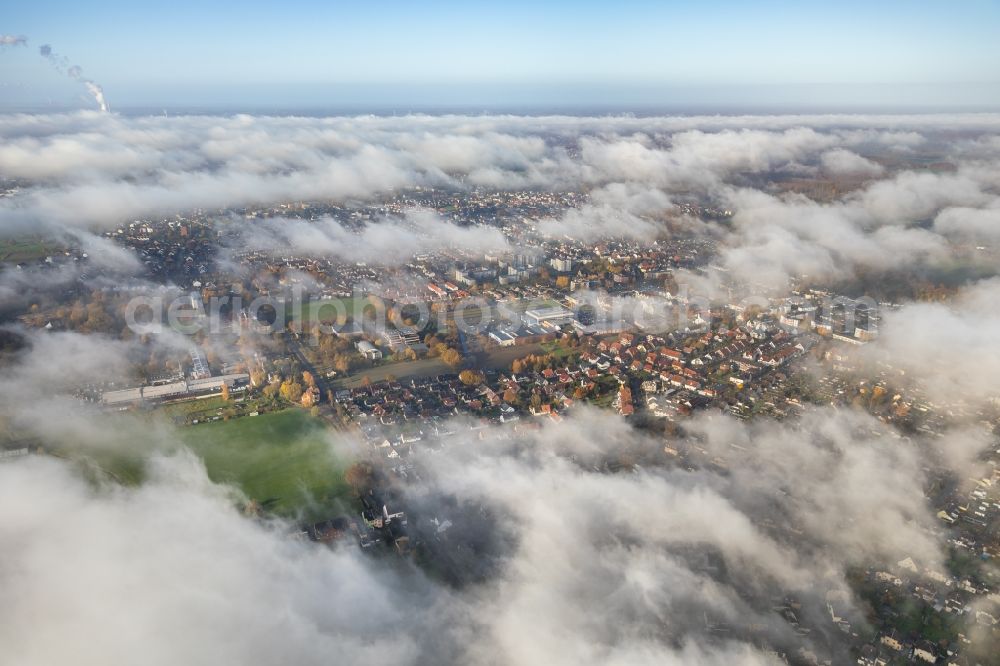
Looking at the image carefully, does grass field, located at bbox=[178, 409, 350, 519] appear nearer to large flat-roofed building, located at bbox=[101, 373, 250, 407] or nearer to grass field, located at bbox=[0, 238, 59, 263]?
large flat-roofed building, located at bbox=[101, 373, 250, 407]

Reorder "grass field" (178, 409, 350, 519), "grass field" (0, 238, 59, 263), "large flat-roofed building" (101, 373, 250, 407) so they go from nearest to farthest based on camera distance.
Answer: "grass field" (178, 409, 350, 519) < "large flat-roofed building" (101, 373, 250, 407) < "grass field" (0, 238, 59, 263)

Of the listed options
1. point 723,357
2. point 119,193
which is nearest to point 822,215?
point 723,357

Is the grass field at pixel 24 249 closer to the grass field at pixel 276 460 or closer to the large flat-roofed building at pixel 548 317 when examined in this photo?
the grass field at pixel 276 460

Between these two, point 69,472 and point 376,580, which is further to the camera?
point 69,472

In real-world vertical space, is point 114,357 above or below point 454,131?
below

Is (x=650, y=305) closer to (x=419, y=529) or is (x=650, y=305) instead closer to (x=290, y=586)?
(x=419, y=529)

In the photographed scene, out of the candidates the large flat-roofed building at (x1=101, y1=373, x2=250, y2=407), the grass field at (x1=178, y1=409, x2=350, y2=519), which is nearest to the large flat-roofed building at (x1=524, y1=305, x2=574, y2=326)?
the grass field at (x1=178, y1=409, x2=350, y2=519)

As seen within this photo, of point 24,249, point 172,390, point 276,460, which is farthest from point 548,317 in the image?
point 24,249

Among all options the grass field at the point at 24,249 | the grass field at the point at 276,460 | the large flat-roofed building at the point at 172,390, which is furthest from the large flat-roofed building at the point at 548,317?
the grass field at the point at 24,249

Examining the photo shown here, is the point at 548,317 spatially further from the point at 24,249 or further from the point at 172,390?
the point at 24,249
